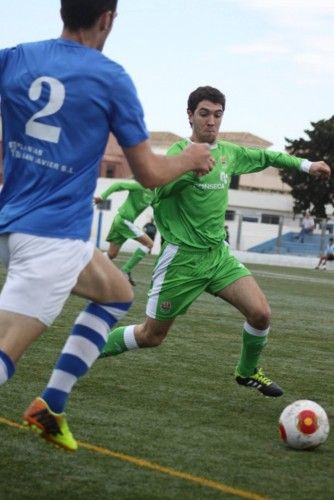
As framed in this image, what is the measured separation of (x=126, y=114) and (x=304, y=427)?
2.40m

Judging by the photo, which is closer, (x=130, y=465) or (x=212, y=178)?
(x=130, y=465)

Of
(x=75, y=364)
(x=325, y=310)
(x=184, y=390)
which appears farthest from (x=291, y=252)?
(x=75, y=364)

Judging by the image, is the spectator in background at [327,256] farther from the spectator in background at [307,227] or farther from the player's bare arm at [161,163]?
the player's bare arm at [161,163]

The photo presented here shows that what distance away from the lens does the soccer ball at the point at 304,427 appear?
A: 6.44 m

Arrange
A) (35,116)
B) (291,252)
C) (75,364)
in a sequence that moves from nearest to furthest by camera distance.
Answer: (35,116) → (75,364) → (291,252)

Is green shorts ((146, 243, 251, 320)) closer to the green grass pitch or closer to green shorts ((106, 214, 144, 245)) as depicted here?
the green grass pitch

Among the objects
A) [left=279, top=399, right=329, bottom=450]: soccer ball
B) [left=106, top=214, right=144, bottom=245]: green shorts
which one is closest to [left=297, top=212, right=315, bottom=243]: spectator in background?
[left=106, top=214, right=144, bottom=245]: green shorts

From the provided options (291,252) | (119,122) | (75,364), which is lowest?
(291,252)

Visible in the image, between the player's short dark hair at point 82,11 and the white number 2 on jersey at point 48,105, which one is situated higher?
the player's short dark hair at point 82,11

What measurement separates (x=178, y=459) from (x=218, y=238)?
2631mm

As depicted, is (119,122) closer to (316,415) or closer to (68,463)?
(68,463)

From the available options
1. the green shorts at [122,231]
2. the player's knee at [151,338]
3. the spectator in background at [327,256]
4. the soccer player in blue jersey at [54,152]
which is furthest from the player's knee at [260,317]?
the spectator in background at [327,256]

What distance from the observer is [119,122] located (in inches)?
192

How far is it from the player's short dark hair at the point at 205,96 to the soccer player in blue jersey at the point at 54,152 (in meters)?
3.31
